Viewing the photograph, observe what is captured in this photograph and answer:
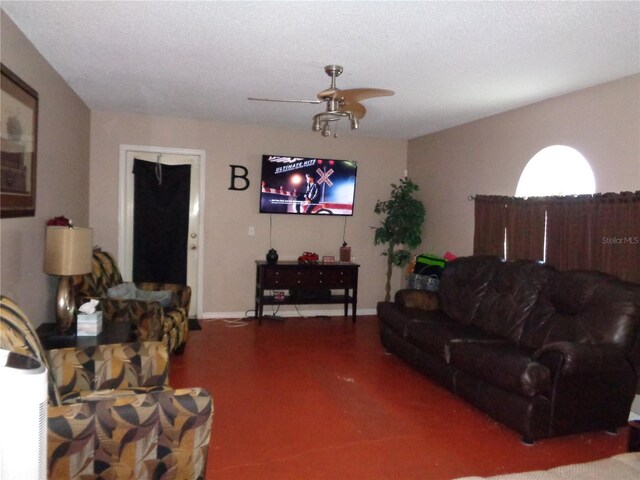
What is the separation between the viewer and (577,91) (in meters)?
3.71

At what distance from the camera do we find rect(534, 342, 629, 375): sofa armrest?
270cm

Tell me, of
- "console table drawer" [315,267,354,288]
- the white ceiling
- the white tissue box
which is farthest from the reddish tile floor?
the white ceiling

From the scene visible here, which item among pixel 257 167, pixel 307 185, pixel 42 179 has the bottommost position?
pixel 42 179

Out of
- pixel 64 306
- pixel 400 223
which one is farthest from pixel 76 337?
pixel 400 223

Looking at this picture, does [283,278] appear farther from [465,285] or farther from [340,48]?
[340,48]

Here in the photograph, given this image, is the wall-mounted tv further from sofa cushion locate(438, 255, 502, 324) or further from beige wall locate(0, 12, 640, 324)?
sofa cushion locate(438, 255, 502, 324)

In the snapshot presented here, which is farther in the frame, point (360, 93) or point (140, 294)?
point (140, 294)

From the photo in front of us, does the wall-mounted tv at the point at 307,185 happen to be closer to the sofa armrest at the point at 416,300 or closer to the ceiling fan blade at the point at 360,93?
the sofa armrest at the point at 416,300

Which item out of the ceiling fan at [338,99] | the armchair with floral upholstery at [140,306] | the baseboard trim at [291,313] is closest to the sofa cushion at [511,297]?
the ceiling fan at [338,99]

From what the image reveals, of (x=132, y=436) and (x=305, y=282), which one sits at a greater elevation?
(x=305, y=282)

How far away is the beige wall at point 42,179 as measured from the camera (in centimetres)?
267

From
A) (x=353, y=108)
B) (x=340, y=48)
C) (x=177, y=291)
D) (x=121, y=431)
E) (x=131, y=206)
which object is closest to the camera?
(x=121, y=431)

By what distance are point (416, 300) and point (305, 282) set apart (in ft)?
5.05

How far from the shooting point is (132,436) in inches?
67.9
